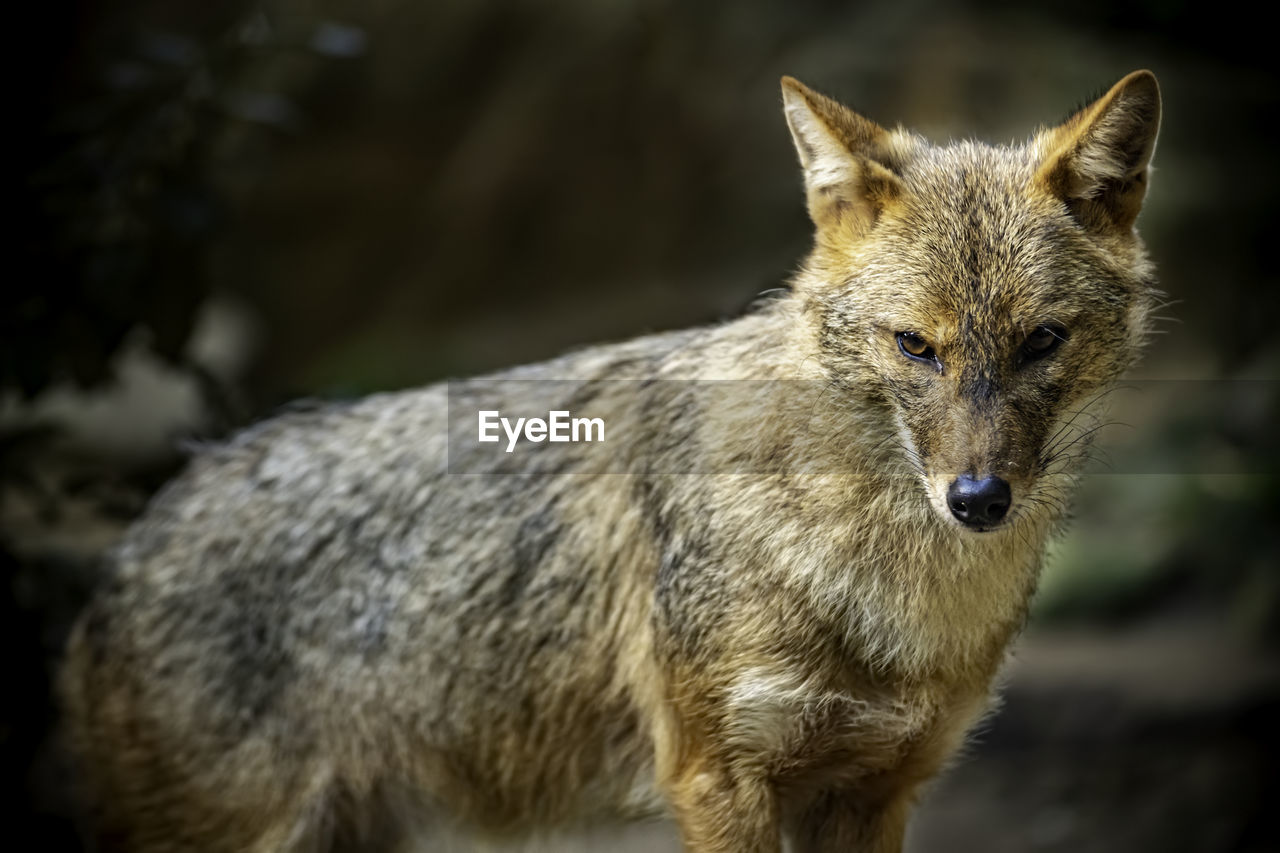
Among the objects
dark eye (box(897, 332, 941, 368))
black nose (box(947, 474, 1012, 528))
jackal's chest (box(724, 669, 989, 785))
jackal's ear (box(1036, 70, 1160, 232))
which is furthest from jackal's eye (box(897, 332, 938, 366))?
jackal's chest (box(724, 669, 989, 785))

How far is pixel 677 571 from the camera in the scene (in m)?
4.53

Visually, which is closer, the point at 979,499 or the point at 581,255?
the point at 979,499

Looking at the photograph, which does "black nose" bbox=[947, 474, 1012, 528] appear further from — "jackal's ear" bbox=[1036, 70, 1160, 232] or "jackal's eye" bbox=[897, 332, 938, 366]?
"jackal's ear" bbox=[1036, 70, 1160, 232]

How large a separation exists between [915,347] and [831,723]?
127cm

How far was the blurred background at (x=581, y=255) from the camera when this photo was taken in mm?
6938

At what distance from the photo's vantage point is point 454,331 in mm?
12797

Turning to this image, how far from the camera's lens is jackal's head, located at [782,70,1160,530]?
3797 millimetres

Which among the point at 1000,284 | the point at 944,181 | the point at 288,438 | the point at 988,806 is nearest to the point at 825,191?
the point at 944,181

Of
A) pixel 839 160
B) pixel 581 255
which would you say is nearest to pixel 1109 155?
pixel 839 160

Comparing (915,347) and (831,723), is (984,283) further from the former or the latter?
(831,723)

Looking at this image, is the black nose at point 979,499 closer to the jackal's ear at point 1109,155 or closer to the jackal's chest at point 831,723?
the jackal's chest at point 831,723

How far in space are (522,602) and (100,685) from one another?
5.97 feet

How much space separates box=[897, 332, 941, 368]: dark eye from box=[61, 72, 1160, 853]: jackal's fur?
0.05ft

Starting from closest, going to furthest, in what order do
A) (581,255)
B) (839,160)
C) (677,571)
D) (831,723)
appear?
(839,160) → (831,723) → (677,571) → (581,255)
